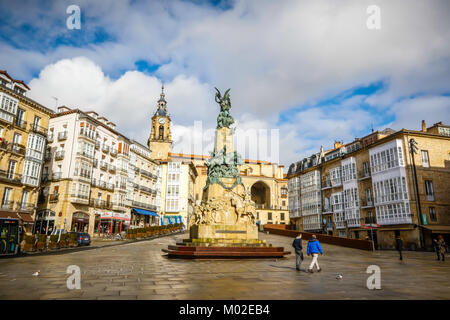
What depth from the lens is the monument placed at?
1543 centimetres

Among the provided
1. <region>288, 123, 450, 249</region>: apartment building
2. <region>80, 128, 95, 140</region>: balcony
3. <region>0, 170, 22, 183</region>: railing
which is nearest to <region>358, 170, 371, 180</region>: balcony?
<region>288, 123, 450, 249</region>: apartment building

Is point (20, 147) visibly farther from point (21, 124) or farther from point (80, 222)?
point (80, 222)

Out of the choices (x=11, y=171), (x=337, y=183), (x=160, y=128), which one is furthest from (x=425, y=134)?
(x=160, y=128)

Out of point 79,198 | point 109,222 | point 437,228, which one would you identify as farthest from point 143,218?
point 437,228

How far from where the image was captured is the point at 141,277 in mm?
8680

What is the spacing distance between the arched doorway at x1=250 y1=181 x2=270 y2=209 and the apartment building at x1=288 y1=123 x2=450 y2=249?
39916 millimetres

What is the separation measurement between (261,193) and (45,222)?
5980cm

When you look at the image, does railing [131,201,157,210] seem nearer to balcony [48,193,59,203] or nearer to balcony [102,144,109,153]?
balcony [102,144,109,153]

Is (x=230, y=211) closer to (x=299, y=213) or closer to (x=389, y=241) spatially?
(x=389, y=241)

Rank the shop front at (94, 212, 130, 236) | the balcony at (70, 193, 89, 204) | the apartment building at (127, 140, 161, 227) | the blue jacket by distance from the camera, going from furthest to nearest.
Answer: the apartment building at (127, 140, 161, 227) → the shop front at (94, 212, 130, 236) → the balcony at (70, 193, 89, 204) → the blue jacket

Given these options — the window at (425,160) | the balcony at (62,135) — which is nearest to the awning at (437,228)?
the window at (425,160)

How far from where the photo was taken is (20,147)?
31.7 m

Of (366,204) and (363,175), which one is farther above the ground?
(363,175)
